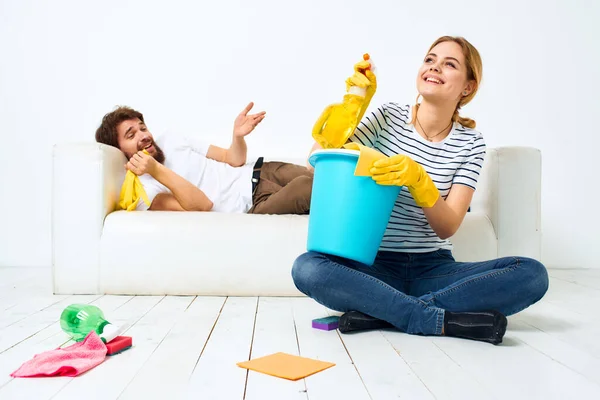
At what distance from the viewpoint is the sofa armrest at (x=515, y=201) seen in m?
2.29

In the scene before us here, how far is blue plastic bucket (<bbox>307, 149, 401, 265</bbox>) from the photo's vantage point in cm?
138

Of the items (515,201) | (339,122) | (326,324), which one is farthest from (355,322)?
(515,201)

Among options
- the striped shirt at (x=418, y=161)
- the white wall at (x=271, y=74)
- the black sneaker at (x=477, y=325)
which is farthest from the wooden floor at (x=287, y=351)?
the white wall at (x=271, y=74)

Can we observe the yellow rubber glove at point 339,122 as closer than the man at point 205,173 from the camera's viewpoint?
Yes

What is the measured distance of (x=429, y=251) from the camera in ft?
5.42

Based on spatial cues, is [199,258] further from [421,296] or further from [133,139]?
[421,296]

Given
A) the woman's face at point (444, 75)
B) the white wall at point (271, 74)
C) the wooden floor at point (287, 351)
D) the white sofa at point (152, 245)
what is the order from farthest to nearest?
the white wall at point (271, 74) → the white sofa at point (152, 245) → the woman's face at point (444, 75) → the wooden floor at point (287, 351)

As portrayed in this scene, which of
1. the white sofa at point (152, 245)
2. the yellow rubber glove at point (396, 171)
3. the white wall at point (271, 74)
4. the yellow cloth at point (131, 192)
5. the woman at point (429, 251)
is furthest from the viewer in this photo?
the white wall at point (271, 74)

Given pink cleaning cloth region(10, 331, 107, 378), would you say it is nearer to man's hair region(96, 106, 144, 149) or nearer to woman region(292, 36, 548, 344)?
woman region(292, 36, 548, 344)

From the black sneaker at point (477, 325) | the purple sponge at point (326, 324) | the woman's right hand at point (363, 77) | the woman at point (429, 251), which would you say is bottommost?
the purple sponge at point (326, 324)

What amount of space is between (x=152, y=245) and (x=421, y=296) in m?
0.99

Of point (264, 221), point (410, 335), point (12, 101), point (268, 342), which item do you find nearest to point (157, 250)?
point (264, 221)

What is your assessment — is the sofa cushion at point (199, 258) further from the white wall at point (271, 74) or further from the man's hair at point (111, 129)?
the white wall at point (271, 74)

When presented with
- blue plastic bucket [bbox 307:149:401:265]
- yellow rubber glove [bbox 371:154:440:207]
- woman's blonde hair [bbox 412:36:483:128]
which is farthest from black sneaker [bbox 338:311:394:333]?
woman's blonde hair [bbox 412:36:483:128]
